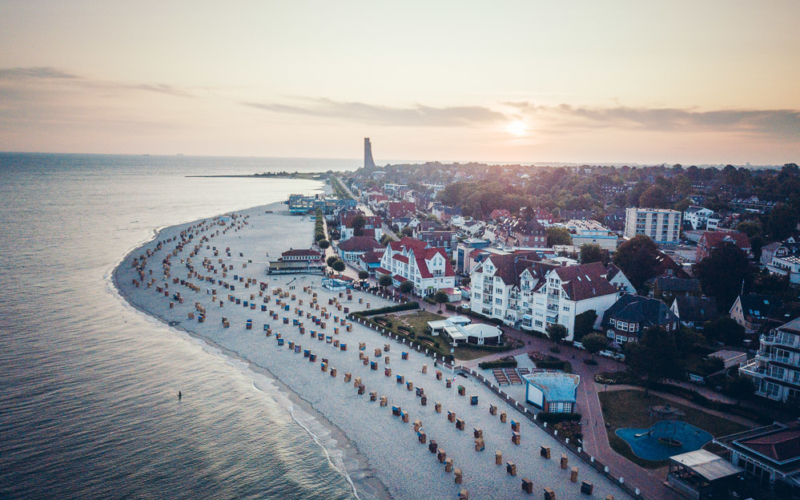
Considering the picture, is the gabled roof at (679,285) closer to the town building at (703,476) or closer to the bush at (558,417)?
the bush at (558,417)

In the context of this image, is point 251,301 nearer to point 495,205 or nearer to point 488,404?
point 488,404

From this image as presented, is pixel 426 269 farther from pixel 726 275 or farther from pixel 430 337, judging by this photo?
pixel 726 275

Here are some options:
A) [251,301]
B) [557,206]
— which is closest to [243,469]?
[251,301]

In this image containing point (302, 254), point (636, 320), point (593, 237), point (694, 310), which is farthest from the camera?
point (593, 237)

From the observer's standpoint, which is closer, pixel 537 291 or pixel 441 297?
pixel 537 291

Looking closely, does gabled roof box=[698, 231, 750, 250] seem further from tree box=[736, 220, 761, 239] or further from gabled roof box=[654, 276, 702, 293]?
gabled roof box=[654, 276, 702, 293]

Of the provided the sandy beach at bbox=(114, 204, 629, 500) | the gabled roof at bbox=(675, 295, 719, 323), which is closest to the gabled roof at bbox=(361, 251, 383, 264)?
the sandy beach at bbox=(114, 204, 629, 500)

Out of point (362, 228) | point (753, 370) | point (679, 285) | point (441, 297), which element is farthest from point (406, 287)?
point (362, 228)
